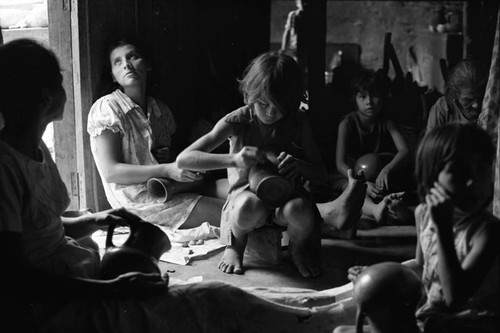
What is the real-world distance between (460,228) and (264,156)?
5.62ft

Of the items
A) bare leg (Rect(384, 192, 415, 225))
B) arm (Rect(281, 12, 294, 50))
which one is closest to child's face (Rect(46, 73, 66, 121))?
Answer: bare leg (Rect(384, 192, 415, 225))

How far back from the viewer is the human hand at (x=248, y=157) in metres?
4.08

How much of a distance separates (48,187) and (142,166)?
2.19m

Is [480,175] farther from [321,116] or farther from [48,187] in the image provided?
[321,116]

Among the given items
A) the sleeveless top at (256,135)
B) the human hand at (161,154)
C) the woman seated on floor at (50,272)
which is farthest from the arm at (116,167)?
the woman seated on floor at (50,272)

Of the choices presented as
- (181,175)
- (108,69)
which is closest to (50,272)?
(181,175)

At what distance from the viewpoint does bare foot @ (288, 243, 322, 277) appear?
Result: 4.34 meters

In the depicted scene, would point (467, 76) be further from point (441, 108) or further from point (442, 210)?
point (442, 210)

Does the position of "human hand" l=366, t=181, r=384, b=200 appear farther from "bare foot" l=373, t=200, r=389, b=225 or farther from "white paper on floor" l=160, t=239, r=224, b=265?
"white paper on floor" l=160, t=239, r=224, b=265

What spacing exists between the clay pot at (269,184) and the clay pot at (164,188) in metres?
1.13

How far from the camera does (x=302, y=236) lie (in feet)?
14.5

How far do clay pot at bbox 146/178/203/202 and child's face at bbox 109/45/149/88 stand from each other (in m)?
0.84

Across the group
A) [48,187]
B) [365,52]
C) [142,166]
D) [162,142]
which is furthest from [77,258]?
[365,52]

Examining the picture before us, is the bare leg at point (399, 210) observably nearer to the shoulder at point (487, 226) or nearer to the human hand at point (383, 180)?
the human hand at point (383, 180)
